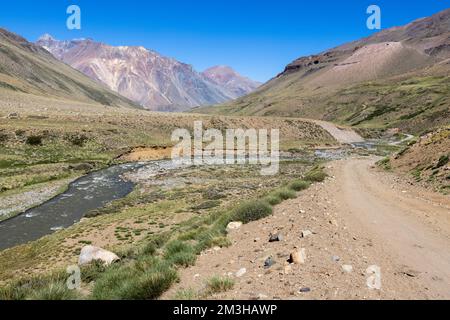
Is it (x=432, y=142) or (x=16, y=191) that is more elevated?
(x=432, y=142)

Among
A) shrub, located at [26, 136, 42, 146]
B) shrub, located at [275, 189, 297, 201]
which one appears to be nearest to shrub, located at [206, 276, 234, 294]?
shrub, located at [275, 189, 297, 201]

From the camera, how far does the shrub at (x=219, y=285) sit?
948 centimetres

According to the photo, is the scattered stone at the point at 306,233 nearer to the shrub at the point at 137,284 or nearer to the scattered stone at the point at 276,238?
the scattered stone at the point at 276,238

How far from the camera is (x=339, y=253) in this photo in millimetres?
11484

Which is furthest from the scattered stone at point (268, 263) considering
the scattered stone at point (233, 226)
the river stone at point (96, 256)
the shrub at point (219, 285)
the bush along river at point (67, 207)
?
the bush along river at point (67, 207)

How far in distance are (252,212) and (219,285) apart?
9012 mm

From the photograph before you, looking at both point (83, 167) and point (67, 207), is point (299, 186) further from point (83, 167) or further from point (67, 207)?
point (83, 167)

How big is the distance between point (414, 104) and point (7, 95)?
16223cm

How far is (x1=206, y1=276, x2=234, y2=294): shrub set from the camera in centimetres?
948

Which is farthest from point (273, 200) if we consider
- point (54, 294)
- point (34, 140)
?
point (34, 140)

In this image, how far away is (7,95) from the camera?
144125 millimetres
